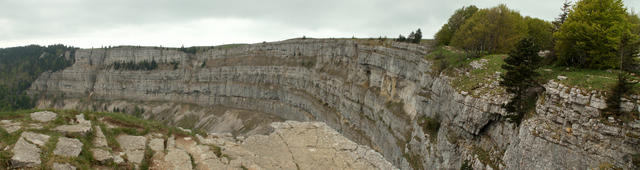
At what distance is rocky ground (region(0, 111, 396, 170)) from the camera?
12.0m

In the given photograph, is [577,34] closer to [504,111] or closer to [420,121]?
[504,111]

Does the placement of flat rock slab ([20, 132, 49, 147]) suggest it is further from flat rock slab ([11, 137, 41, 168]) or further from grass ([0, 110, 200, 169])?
flat rock slab ([11, 137, 41, 168])

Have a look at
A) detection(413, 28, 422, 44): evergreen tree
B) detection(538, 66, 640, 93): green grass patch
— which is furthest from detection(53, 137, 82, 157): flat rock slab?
detection(413, 28, 422, 44): evergreen tree

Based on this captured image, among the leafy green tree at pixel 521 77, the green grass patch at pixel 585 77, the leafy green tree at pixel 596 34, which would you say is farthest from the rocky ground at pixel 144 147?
the leafy green tree at pixel 596 34

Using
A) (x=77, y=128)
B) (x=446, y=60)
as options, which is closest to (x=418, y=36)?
(x=446, y=60)

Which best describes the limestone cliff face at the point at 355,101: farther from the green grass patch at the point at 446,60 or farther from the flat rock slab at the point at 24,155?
the flat rock slab at the point at 24,155

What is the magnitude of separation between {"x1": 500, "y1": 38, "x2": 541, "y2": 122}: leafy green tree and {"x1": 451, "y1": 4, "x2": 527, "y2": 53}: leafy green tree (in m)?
13.9

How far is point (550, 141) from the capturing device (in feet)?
52.1

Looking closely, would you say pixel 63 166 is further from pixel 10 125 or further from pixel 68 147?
pixel 10 125

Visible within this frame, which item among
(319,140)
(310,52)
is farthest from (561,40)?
(310,52)

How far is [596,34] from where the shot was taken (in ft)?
62.4

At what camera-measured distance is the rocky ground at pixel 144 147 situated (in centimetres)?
1205

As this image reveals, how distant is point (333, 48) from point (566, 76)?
2250 inches

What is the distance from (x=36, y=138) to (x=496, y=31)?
41.1 metres
